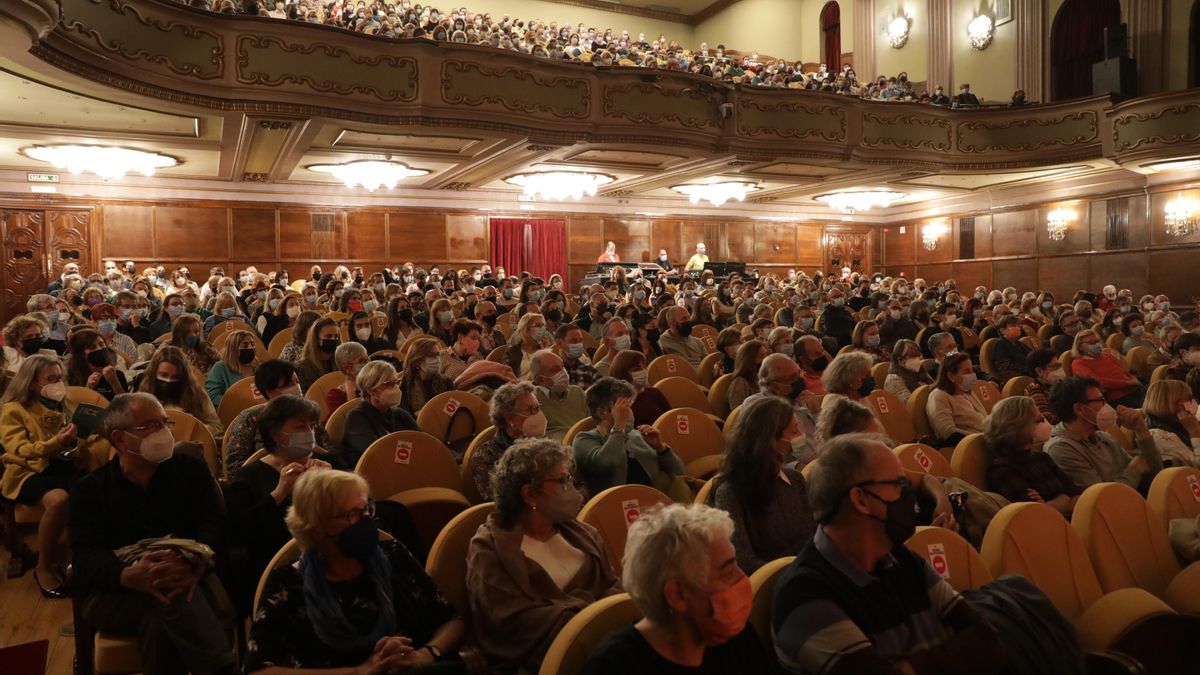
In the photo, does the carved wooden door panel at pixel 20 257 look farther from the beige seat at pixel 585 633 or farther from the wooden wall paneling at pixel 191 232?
the beige seat at pixel 585 633

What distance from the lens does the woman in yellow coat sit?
3.08 m

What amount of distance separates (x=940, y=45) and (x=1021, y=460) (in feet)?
49.5

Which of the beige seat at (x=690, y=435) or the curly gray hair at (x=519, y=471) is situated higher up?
the curly gray hair at (x=519, y=471)

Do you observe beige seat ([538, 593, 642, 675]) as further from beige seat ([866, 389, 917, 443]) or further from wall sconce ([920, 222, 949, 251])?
wall sconce ([920, 222, 949, 251])

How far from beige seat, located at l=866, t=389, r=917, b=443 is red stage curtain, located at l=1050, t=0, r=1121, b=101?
42.4 feet

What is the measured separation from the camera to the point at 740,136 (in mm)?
11727

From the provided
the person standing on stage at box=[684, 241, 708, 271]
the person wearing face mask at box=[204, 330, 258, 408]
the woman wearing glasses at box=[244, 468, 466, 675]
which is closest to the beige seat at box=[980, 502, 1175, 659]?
the woman wearing glasses at box=[244, 468, 466, 675]

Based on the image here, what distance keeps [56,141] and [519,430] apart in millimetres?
10311

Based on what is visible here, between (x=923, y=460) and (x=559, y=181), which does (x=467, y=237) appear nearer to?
(x=559, y=181)

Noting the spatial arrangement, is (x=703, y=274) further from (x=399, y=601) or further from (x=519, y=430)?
(x=399, y=601)

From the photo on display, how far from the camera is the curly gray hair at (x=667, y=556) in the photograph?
1.55 m

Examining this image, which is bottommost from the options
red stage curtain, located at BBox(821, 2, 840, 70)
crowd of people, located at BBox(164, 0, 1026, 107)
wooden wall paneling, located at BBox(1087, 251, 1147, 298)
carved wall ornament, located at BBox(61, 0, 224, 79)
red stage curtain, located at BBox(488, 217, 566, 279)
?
wooden wall paneling, located at BBox(1087, 251, 1147, 298)

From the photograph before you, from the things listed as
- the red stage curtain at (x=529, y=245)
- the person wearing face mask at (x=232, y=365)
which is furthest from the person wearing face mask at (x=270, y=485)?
the red stage curtain at (x=529, y=245)

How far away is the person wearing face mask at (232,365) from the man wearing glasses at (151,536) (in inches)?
86.6
